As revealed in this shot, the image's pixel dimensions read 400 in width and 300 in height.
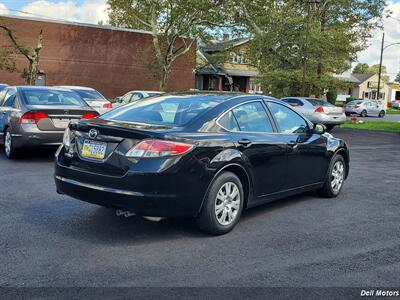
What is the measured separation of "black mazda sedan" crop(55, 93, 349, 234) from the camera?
14.7 ft

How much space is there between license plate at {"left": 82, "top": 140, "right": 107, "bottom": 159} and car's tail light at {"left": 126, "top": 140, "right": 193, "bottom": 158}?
33cm

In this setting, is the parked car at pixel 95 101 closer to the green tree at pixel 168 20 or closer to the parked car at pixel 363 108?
the green tree at pixel 168 20

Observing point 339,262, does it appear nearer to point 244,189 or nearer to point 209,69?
point 244,189

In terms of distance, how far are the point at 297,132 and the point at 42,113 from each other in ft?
17.0

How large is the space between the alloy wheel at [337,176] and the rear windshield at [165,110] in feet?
8.37

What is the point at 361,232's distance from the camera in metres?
5.27

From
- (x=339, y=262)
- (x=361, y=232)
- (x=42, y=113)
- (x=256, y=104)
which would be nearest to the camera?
(x=339, y=262)

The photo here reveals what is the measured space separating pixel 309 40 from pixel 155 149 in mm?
23351

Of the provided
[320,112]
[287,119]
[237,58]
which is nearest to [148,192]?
[287,119]

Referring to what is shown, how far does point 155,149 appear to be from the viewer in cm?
448

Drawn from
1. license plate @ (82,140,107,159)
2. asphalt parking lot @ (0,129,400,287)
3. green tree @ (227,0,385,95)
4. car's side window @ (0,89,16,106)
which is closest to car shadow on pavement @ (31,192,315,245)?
asphalt parking lot @ (0,129,400,287)

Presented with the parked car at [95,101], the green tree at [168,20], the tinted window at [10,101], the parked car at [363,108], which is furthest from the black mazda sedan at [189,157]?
the parked car at [363,108]

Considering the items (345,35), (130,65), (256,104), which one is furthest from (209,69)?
(256,104)

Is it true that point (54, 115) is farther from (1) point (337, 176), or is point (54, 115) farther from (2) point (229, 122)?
(1) point (337, 176)
